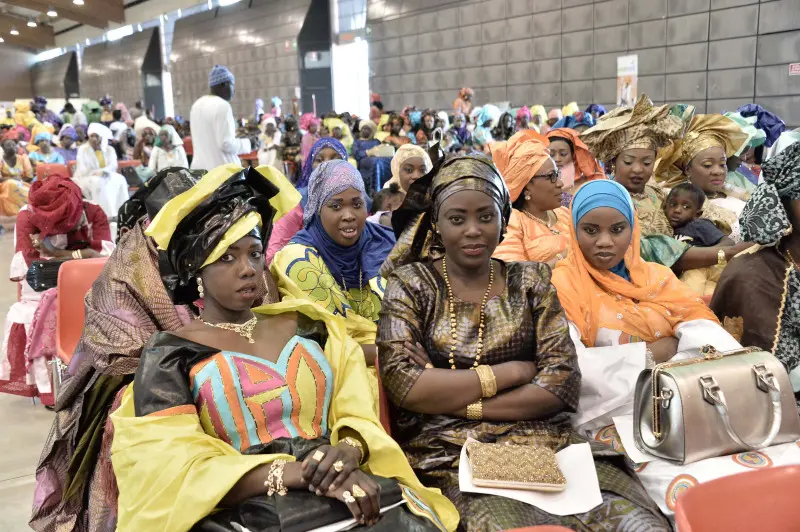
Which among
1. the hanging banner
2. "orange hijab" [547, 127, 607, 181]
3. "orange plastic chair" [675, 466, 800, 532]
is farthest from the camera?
the hanging banner

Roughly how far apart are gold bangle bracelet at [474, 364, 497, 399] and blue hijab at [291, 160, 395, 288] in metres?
1.17

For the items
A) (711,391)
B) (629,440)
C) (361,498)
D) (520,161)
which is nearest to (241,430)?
(361,498)

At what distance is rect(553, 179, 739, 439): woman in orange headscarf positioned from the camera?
236 cm

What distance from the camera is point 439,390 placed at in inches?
76.4

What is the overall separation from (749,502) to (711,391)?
1.64 ft

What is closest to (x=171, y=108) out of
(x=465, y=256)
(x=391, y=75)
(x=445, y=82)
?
(x=391, y=75)

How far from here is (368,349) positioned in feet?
8.04

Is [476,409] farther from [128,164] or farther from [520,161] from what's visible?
[128,164]

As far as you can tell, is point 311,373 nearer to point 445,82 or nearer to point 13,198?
point 13,198

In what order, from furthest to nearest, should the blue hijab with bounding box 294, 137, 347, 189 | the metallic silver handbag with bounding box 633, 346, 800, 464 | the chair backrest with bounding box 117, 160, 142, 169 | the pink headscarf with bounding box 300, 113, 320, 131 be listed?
the pink headscarf with bounding box 300, 113, 320, 131, the chair backrest with bounding box 117, 160, 142, 169, the blue hijab with bounding box 294, 137, 347, 189, the metallic silver handbag with bounding box 633, 346, 800, 464

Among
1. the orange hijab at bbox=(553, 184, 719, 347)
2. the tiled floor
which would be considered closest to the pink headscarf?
the tiled floor

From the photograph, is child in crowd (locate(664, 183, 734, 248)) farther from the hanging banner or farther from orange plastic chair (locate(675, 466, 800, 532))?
the hanging banner

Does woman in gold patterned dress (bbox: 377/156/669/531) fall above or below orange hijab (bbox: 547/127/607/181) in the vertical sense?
below

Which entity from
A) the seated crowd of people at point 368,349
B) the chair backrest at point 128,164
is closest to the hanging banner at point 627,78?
the chair backrest at point 128,164
